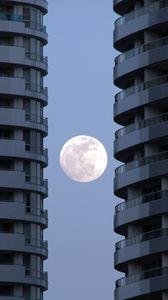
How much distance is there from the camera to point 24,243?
184625 millimetres

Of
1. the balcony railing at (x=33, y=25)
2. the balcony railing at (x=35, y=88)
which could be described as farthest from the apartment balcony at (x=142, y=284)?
the balcony railing at (x=33, y=25)

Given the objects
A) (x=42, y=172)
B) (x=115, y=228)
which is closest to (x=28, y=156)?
(x=42, y=172)

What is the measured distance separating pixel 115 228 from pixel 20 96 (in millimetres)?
33170

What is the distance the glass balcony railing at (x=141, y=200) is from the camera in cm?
15212

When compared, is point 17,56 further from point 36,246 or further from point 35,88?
point 36,246

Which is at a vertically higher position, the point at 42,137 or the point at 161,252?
the point at 42,137

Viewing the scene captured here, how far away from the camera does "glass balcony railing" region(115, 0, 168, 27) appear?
514ft

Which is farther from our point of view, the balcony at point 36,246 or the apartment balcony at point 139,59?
the balcony at point 36,246

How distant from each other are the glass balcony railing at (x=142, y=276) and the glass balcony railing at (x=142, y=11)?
23343 millimetres

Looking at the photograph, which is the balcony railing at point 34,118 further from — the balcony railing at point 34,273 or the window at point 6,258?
the balcony railing at point 34,273

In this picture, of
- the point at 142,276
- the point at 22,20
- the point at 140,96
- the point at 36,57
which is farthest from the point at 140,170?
the point at 22,20

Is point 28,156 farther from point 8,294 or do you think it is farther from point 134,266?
point 134,266

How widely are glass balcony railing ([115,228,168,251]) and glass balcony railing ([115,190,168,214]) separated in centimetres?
290

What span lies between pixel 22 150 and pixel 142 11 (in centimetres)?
3436
